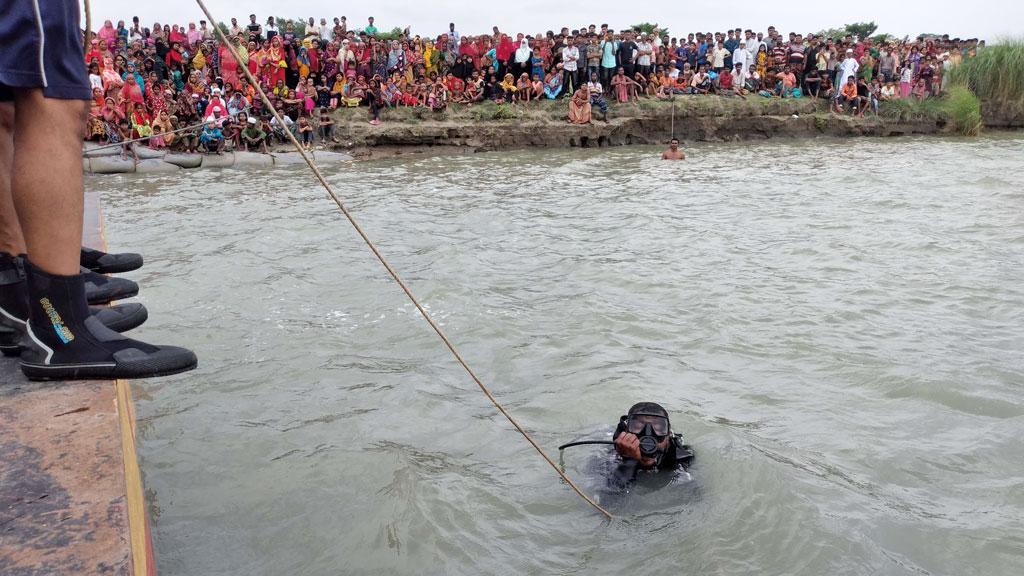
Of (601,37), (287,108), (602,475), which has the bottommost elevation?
(602,475)

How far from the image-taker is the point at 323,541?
3.69 m

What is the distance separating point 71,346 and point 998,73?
2787 centimetres

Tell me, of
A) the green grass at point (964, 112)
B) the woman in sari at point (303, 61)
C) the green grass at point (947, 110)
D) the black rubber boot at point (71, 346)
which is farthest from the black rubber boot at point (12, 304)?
the green grass at point (964, 112)

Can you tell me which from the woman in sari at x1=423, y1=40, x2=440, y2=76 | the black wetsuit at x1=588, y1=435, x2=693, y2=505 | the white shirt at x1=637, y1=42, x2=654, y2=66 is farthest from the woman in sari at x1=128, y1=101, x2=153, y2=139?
the black wetsuit at x1=588, y1=435, x2=693, y2=505

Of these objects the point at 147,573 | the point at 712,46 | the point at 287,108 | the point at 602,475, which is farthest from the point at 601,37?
the point at 147,573

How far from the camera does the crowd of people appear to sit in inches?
675

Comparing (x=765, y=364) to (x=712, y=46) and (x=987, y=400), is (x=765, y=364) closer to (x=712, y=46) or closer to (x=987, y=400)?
(x=987, y=400)

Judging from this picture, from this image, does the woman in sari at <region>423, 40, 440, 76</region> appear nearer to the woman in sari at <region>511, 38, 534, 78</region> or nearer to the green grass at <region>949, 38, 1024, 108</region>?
the woman in sari at <region>511, 38, 534, 78</region>

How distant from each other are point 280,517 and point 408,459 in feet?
2.97

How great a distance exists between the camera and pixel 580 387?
5.69 meters

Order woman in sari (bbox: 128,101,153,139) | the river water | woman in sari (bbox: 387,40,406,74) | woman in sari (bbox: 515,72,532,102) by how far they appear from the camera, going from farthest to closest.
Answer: woman in sari (bbox: 515,72,532,102) → woman in sari (bbox: 387,40,406,74) → woman in sari (bbox: 128,101,153,139) → the river water

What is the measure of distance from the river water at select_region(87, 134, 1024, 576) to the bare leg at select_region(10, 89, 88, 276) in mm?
1713

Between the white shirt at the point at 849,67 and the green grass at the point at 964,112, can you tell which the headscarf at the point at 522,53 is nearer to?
the white shirt at the point at 849,67

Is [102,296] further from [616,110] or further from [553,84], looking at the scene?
[616,110]
